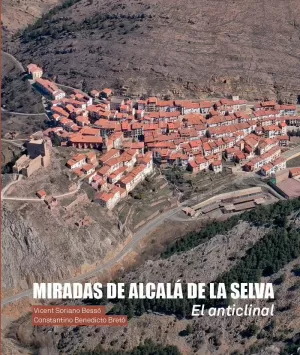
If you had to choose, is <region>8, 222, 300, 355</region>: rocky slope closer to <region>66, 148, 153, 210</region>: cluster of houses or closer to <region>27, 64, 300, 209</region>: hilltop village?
<region>66, 148, 153, 210</region>: cluster of houses

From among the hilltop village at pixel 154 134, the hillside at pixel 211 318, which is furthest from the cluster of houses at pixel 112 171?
the hillside at pixel 211 318

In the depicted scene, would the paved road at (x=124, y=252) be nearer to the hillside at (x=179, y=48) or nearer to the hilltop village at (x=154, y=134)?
the hilltop village at (x=154, y=134)

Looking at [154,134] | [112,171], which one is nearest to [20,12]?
[154,134]

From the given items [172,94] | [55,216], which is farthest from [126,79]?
[55,216]

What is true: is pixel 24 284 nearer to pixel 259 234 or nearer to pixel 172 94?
pixel 259 234

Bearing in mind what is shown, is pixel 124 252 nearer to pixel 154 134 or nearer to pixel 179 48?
pixel 154 134
